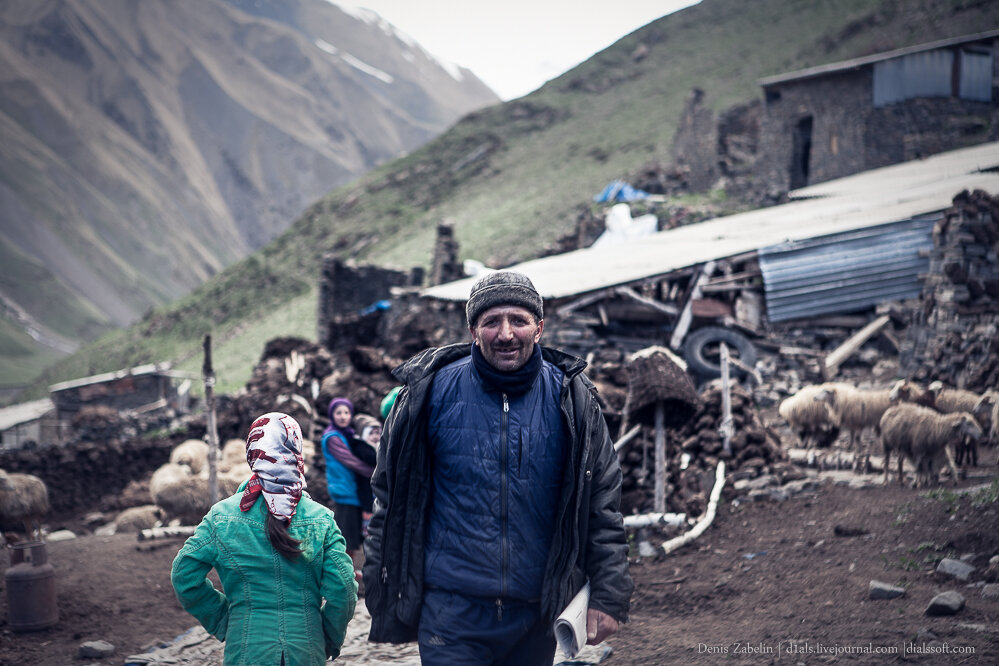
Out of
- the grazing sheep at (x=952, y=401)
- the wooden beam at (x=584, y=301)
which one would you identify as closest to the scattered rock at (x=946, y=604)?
the grazing sheep at (x=952, y=401)

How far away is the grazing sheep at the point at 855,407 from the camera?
9422 millimetres

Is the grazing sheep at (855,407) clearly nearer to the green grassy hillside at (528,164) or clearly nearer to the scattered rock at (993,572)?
the scattered rock at (993,572)

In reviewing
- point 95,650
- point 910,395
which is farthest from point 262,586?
point 910,395

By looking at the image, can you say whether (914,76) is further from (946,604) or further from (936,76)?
(946,604)

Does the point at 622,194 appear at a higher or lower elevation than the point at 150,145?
lower

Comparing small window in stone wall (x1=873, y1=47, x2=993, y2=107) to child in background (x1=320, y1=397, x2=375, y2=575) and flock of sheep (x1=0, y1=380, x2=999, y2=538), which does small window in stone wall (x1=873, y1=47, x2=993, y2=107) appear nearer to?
flock of sheep (x1=0, y1=380, x2=999, y2=538)

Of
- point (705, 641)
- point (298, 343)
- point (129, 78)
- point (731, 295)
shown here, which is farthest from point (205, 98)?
point (705, 641)

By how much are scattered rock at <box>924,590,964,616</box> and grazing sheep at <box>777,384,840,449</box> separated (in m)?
4.73

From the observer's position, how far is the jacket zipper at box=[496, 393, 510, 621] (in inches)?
119

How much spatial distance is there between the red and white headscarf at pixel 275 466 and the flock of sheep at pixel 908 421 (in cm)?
627

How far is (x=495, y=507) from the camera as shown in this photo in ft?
10.1

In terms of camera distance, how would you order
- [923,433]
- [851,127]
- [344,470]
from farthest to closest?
[851,127], [923,433], [344,470]

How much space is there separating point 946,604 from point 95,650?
598 cm

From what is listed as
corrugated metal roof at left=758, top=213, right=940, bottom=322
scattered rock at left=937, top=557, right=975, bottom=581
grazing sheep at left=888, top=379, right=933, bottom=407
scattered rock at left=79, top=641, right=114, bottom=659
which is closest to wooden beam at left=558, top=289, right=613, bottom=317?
corrugated metal roof at left=758, top=213, right=940, bottom=322
